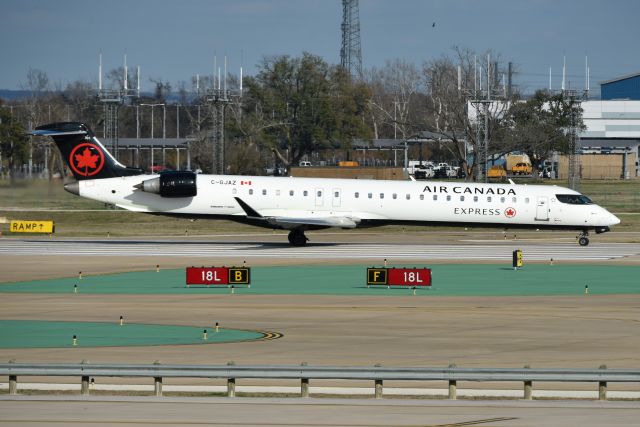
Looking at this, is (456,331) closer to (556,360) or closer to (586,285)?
(556,360)

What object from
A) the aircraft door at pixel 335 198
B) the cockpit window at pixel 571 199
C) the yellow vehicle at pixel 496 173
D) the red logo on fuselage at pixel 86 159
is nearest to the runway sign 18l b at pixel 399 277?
the aircraft door at pixel 335 198

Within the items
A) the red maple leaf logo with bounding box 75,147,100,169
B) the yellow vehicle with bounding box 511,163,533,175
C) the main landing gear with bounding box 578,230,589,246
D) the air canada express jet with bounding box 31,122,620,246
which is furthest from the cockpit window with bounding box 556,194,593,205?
the yellow vehicle with bounding box 511,163,533,175

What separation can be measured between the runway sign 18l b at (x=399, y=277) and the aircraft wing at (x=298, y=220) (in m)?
14.0

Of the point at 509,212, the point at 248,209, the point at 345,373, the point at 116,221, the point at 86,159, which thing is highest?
the point at 86,159

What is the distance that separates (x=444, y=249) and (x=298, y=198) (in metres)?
7.36

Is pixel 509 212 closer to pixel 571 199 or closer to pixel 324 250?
pixel 571 199

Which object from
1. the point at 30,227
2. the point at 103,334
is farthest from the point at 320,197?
the point at 103,334

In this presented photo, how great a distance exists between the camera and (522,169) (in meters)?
132

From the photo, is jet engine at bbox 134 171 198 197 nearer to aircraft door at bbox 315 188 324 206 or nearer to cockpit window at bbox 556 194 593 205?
aircraft door at bbox 315 188 324 206

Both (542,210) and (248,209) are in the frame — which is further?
(542,210)

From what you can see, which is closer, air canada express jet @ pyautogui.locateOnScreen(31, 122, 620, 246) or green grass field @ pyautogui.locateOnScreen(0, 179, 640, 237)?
air canada express jet @ pyautogui.locateOnScreen(31, 122, 620, 246)

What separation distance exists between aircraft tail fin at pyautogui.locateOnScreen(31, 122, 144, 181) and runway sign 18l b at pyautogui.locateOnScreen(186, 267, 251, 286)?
651 inches

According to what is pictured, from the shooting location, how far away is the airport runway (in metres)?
48.4

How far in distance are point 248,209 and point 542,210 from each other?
14094mm
